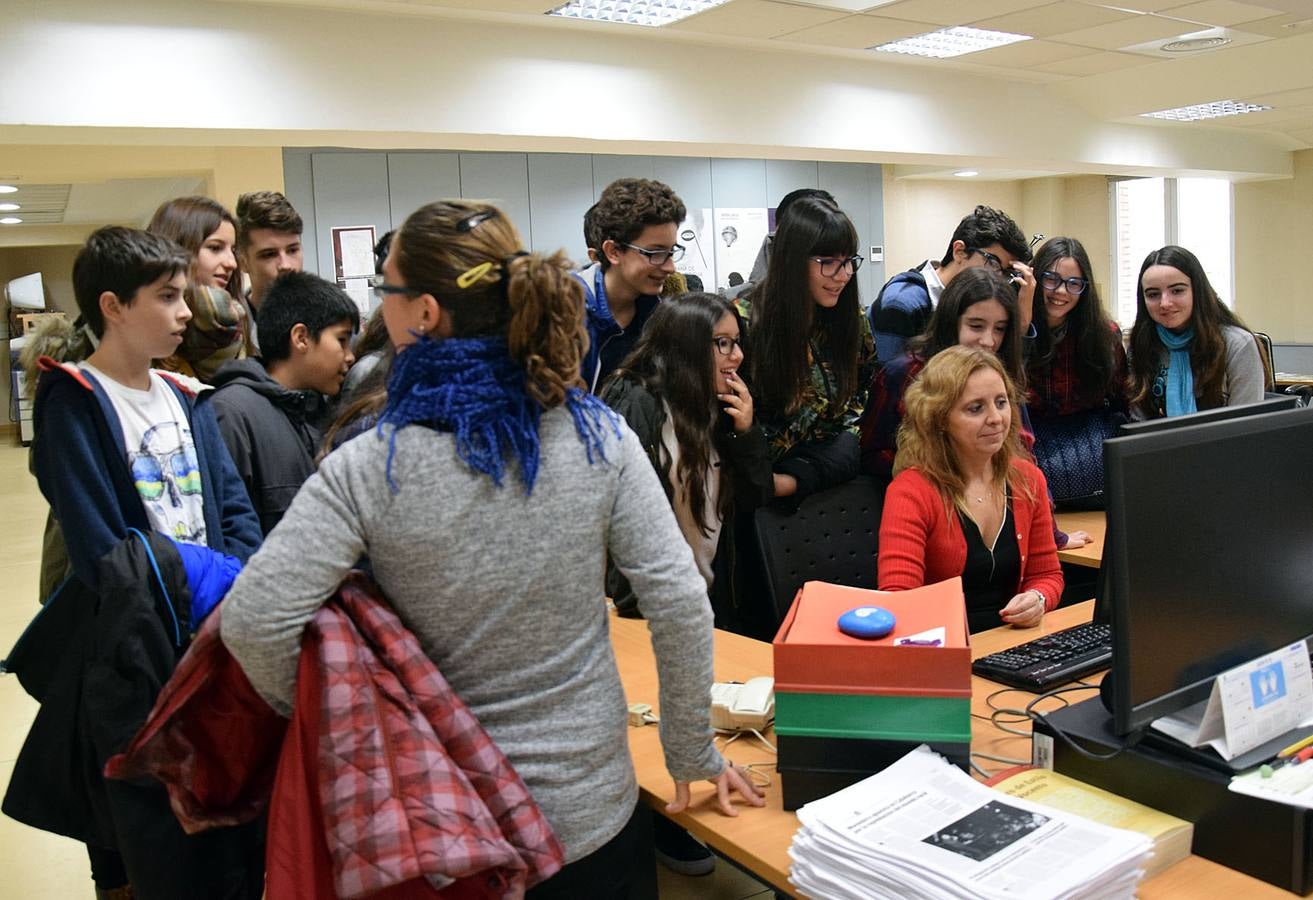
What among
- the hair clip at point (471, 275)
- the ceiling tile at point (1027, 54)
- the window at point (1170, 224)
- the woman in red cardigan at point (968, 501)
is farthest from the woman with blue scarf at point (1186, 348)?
the window at point (1170, 224)

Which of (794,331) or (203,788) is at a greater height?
(794,331)

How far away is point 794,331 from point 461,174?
4.91 metres

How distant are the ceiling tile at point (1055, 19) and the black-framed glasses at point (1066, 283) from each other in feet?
7.64

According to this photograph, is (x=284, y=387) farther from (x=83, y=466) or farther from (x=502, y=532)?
(x=502, y=532)

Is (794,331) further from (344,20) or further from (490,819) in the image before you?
(344,20)

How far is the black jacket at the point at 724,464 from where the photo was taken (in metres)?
2.38

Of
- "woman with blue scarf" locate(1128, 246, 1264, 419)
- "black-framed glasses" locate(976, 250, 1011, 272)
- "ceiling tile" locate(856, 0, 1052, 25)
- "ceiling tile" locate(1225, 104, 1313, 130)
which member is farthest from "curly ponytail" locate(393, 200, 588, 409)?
"ceiling tile" locate(1225, 104, 1313, 130)

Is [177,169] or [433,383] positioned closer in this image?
[433,383]

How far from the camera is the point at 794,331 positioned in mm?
2705

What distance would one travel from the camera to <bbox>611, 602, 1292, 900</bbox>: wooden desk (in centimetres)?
127

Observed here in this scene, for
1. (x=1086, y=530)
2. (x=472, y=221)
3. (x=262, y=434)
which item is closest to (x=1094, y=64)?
(x=1086, y=530)

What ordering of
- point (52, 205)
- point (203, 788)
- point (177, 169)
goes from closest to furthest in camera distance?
point (203, 788) < point (177, 169) < point (52, 205)

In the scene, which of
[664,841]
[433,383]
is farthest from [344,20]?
[433,383]

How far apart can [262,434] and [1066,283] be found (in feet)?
7.81
